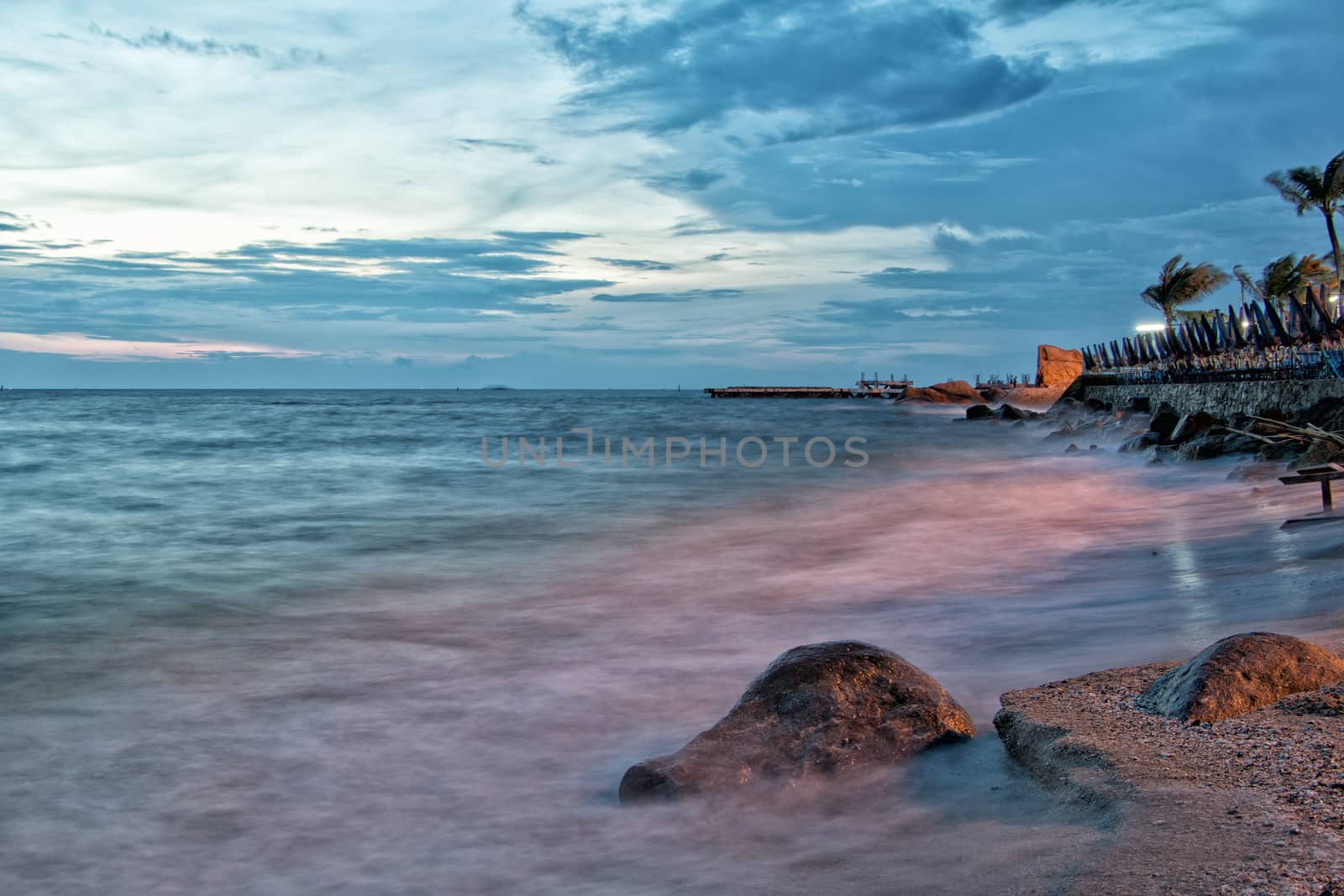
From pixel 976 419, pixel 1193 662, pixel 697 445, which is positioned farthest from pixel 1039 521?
pixel 976 419

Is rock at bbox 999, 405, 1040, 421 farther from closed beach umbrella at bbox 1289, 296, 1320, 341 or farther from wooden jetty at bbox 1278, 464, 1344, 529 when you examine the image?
wooden jetty at bbox 1278, 464, 1344, 529

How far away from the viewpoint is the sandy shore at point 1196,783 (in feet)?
8.36

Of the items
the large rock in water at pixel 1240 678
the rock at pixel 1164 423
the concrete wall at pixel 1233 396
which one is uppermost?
the concrete wall at pixel 1233 396

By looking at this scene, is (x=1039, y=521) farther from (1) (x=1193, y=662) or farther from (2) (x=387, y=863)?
(2) (x=387, y=863)

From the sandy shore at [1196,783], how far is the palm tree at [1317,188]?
3981cm

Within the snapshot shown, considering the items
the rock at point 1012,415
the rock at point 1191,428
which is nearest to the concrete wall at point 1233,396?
the rock at point 1191,428

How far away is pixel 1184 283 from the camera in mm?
58188

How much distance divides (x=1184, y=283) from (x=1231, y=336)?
90.1 ft

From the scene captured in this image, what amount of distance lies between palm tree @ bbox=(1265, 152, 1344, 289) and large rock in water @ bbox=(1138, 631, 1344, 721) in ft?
129

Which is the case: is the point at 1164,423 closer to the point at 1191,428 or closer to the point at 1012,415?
the point at 1191,428

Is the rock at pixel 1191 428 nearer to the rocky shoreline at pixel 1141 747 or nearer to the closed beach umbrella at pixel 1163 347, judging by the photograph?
the rocky shoreline at pixel 1141 747

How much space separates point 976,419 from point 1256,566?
39741mm

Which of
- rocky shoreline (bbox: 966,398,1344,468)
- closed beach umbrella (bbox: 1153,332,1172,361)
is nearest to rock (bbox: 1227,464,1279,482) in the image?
rocky shoreline (bbox: 966,398,1344,468)

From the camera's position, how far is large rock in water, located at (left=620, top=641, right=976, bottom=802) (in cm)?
407
